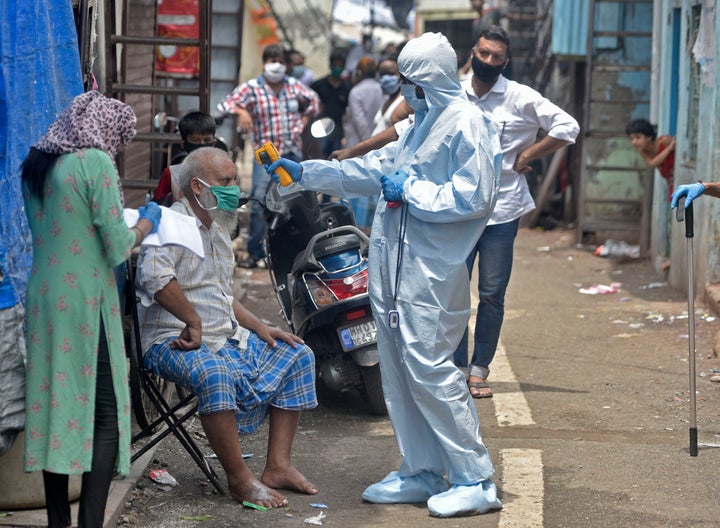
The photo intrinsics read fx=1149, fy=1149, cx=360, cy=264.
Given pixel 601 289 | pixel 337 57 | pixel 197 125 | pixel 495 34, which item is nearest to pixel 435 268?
pixel 495 34

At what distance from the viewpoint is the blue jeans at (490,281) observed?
257 inches

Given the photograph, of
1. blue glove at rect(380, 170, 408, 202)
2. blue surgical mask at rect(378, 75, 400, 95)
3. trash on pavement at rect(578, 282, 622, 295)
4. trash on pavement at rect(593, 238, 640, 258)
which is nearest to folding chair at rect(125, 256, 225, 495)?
blue glove at rect(380, 170, 408, 202)

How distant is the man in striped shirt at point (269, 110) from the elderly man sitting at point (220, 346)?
5699mm

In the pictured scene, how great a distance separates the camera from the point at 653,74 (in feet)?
40.2

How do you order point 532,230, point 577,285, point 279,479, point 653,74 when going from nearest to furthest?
point 279,479, point 577,285, point 653,74, point 532,230

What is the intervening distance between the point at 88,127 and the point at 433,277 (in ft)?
5.08

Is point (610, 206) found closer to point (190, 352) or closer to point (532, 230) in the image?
point (532, 230)

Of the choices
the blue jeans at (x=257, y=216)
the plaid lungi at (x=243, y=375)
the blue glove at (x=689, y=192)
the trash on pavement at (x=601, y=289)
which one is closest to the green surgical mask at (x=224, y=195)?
the plaid lungi at (x=243, y=375)

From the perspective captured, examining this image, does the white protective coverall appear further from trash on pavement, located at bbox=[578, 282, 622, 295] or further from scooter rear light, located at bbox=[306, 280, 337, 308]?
trash on pavement, located at bbox=[578, 282, 622, 295]

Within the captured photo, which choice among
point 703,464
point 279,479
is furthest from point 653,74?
point 279,479

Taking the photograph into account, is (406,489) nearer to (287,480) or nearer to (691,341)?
(287,480)

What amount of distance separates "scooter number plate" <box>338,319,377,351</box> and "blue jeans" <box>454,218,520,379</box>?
2.49 feet

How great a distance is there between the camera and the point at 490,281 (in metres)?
6.56

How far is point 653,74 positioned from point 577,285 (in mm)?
2795
